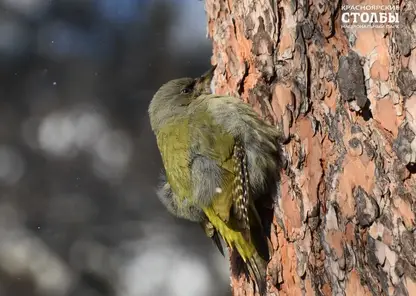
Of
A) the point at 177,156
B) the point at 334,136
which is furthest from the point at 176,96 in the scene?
the point at 334,136

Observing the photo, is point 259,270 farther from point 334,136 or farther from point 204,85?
point 204,85

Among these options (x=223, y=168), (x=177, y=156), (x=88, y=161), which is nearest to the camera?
(x=223, y=168)

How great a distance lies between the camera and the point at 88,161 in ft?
24.8

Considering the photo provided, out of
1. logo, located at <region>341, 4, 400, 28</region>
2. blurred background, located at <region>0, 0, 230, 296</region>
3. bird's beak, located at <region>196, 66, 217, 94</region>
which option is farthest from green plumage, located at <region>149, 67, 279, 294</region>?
blurred background, located at <region>0, 0, 230, 296</region>

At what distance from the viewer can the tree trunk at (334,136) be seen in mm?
2162

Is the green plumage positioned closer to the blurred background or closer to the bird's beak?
the bird's beak

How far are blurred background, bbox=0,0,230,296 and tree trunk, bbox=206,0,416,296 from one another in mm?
4677

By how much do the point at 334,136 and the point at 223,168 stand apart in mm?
611

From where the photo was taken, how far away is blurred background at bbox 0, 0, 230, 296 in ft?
24.4

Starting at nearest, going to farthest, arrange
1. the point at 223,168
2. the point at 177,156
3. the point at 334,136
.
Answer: the point at 334,136 → the point at 223,168 → the point at 177,156

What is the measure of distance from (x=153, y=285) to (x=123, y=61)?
2187mm

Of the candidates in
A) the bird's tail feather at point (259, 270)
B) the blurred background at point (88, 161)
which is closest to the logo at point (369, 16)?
the bird's tail feather at point (259, 270)

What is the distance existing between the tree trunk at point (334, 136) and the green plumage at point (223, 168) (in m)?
0.08

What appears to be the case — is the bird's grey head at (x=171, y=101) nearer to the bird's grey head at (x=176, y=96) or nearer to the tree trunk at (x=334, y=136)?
the bird's grey head at (x=176, y=96)
